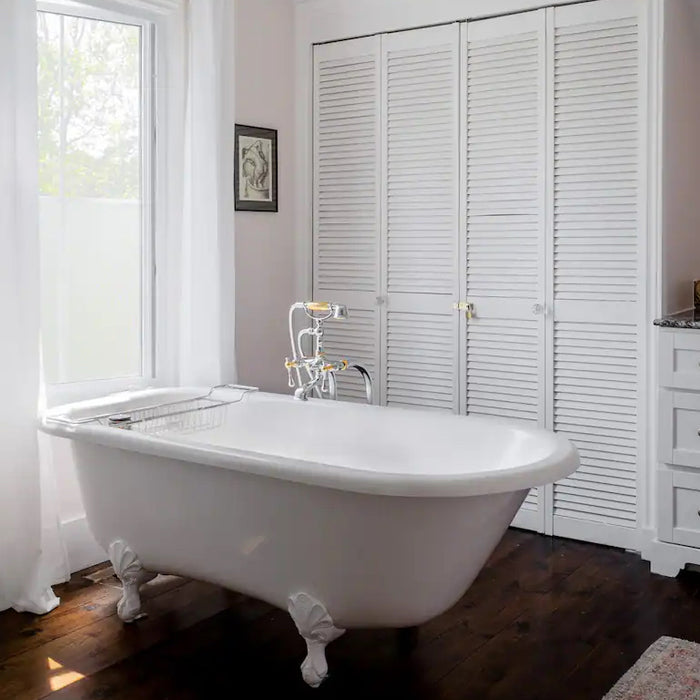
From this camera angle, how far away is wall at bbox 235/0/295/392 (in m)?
4.08

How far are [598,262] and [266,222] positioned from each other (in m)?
1.48

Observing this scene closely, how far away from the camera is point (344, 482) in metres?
2.25

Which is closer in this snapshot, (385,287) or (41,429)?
(41,429)

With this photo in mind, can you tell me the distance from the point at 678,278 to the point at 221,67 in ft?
6.49

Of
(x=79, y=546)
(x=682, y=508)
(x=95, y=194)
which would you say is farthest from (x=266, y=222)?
(x=682, y=508)

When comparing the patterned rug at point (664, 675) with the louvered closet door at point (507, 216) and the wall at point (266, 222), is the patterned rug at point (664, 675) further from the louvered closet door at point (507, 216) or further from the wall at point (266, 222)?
the wall at point (266, 222)

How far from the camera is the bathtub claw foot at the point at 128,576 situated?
291cm

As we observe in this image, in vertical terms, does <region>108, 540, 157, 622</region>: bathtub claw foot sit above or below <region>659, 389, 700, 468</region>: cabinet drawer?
below

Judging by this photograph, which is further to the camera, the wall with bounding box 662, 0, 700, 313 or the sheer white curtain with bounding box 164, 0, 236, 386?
the sheer white curtain with bounding box 164, 0, 236, 386

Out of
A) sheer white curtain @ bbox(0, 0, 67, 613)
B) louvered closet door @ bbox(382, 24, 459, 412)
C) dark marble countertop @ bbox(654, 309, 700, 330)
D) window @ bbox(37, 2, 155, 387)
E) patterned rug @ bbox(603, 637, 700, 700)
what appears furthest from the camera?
louvered closet door @ bbox(382, 24, 459, 412)

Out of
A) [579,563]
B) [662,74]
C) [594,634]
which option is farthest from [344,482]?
[662,74]

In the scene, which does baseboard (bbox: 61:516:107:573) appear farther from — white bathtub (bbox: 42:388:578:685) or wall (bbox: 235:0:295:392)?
wall (bbox: 235:0:295:392)

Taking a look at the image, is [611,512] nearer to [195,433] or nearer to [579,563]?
[579,563]

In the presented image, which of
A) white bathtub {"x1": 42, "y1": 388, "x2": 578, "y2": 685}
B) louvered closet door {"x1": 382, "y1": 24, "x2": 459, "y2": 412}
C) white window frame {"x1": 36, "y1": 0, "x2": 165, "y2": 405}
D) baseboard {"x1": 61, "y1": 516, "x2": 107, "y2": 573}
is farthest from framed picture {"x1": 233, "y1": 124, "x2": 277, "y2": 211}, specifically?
baseboard {"x1": 61, "y1": 516, "x2": 107, "y2": 573}
